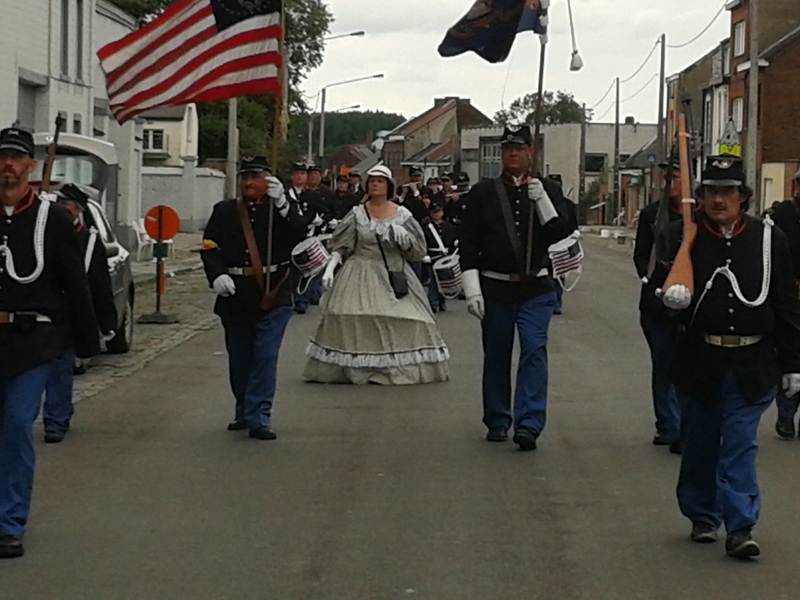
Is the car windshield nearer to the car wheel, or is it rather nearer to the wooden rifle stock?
the car wheel

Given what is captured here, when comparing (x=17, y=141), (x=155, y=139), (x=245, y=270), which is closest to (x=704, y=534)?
(x=17, y=141)

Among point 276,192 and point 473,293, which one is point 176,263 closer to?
point 276,192

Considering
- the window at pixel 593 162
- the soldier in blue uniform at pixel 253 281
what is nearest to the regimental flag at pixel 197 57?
the soldier in blue uniform at pixel 253 281

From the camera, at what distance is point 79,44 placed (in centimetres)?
3825

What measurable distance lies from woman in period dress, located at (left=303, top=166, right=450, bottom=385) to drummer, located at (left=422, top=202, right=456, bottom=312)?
7.51 m

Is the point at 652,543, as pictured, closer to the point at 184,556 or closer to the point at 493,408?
the point at 184,556

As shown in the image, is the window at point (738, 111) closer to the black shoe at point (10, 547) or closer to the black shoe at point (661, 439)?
the black shoe at point (661, 439)

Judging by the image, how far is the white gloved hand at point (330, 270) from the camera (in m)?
13.4

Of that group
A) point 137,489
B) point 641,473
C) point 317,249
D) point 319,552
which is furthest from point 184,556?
point 317,249

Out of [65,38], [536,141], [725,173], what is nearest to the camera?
[725,173]

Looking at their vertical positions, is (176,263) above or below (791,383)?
below

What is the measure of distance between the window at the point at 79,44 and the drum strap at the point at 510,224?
94.7ft

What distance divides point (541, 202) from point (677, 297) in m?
3.34

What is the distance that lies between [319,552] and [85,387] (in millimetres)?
6960
